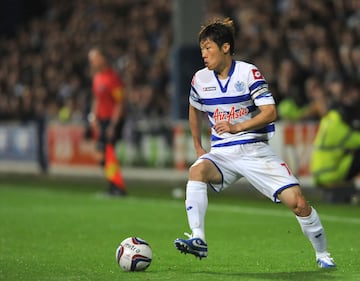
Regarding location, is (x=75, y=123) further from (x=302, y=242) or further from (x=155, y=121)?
(x=302, y=242)

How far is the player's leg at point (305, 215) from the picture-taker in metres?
8.38

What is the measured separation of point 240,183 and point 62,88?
1086cm

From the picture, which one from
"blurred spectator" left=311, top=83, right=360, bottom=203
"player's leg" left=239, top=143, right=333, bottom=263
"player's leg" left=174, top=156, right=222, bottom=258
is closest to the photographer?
"player's leg" left=174, top=156, right=222, bottom=258

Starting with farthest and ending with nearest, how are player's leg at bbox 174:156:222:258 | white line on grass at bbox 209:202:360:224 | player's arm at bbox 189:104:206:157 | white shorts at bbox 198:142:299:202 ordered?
white line on grass at bbox 209:202:360:224, player's arm at bbox 189:104:206:157, white shorts at bbox 198:142:299:202, player's leg at bbox 174:156:222:258

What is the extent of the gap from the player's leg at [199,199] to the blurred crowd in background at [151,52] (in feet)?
32.3

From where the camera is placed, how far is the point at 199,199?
8.54 metres

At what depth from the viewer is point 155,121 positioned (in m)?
22.2

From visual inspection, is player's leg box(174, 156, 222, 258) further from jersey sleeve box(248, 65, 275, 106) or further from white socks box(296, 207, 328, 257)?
white socks box(296, 207, 328, 257)

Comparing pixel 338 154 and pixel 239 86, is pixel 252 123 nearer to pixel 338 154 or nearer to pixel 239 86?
pixel 239 86

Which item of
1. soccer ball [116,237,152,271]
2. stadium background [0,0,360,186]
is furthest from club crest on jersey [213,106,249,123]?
stadium background [0,0,360,186]

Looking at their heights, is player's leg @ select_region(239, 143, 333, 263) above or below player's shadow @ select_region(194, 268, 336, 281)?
above

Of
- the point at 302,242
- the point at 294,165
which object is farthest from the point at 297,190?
the point at 294,165

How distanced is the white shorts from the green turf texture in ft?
2.31

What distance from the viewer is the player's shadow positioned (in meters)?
8.13
